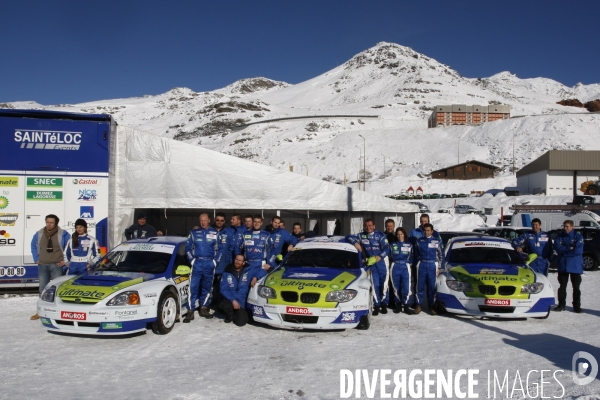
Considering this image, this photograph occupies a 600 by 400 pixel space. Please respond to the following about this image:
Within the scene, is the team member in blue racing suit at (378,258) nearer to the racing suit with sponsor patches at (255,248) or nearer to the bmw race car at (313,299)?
the bmw race car at (313,299)

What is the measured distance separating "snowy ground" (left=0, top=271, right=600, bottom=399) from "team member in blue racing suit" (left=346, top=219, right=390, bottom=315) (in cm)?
65

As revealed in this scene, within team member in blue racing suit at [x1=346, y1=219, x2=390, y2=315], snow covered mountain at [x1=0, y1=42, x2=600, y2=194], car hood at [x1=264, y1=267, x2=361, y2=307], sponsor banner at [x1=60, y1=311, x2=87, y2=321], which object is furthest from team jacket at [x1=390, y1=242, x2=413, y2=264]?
snow covered mountain at [x1=0, y1=42, x2=600, y2=194]

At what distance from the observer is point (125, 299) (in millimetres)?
6477

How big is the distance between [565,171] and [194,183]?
4816 cm

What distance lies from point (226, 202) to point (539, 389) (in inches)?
399

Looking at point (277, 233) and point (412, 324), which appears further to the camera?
point (277, 233)

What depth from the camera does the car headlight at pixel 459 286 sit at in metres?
7.97

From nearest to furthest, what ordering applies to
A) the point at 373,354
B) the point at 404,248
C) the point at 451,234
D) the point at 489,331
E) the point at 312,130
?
the point at 373,354
the point at 489,331
the point at 404,248
the point at 451,234
the point at 312,130

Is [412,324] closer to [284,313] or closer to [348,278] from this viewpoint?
[348,278]

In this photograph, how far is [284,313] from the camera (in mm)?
6875

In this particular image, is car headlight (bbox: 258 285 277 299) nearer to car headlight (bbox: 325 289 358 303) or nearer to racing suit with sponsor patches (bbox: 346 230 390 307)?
car headlight (bbox: 325 289 358 303)

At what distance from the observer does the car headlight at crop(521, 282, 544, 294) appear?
7770mm

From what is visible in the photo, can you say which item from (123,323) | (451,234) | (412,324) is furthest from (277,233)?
(451,234)

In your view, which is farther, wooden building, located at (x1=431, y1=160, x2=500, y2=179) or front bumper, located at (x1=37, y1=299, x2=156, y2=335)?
wooden building, located at (x1=431, y1=160, x2=500, y2=179)
